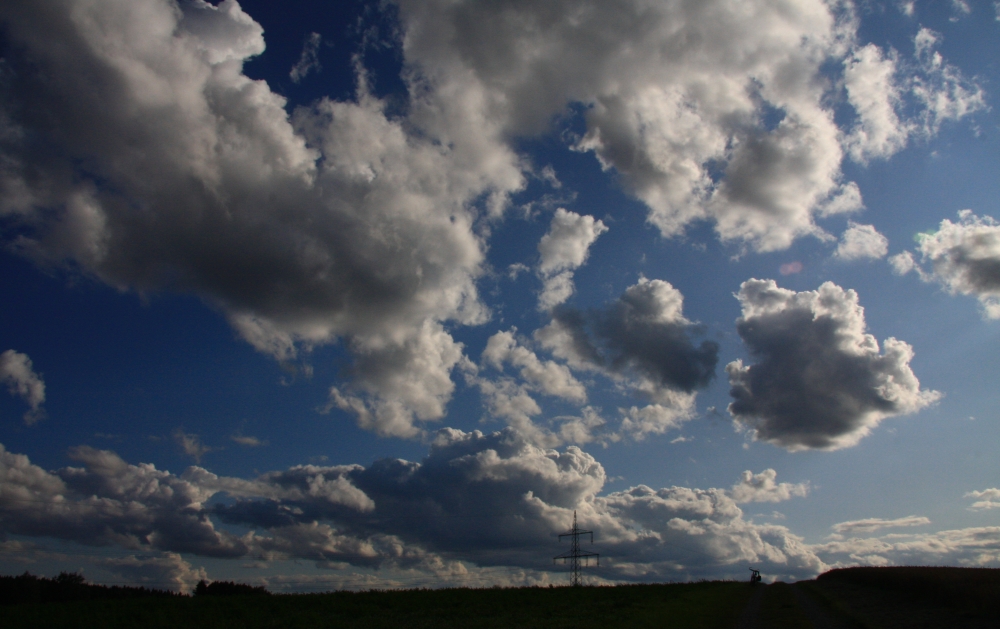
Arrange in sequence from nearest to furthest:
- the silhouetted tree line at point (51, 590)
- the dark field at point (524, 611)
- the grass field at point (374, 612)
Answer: the grass field at point (374, 612)
the dark field at point (524, 611)
the silhouetted tree line at point (51, 590)

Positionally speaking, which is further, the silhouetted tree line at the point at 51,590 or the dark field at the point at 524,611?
the silhouetted tree line at the point at 51,590

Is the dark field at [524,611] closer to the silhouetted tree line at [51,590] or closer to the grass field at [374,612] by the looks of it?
the grass field at [374,612]

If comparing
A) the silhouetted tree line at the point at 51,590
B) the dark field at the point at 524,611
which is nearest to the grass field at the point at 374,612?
the dark field at the point at 524,611

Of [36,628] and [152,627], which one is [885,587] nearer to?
[152,627]

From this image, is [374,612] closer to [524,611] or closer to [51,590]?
[524,611]

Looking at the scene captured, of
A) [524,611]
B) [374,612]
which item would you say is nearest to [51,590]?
[374,612]

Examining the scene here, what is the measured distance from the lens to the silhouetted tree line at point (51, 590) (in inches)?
2756

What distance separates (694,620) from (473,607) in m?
19.3

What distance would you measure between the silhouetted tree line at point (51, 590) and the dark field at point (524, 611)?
28176 millimetres

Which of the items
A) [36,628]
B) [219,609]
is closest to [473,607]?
[219,609]

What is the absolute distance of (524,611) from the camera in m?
46.3

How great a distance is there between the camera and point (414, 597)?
58.0 m

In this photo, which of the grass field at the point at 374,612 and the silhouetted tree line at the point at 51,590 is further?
the silhouetted tree line at the point at 51,590

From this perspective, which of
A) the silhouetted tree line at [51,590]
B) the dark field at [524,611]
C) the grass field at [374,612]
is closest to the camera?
the grass field at [374,612]
